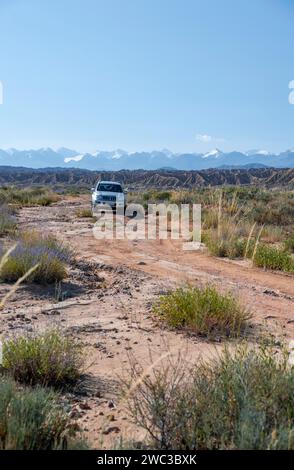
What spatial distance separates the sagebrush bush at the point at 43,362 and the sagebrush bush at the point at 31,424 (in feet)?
2.53

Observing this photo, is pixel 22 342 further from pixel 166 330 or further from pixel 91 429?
pixel 166 330

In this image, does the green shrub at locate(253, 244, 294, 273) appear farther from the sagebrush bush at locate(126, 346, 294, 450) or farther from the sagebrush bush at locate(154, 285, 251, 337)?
the sagebrush bush at locate(126, 346, 294, 450)

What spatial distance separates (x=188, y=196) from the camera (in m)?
26.8

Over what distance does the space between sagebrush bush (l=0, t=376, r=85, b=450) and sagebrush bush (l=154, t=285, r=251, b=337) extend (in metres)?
2.46

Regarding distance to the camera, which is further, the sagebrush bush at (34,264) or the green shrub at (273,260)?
the green shrub at (273,260)

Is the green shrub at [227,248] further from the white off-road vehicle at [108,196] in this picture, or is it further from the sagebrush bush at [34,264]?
the white off-road vehicle at [108,196]

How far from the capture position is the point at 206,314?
538 centimetres

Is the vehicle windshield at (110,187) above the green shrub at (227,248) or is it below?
above

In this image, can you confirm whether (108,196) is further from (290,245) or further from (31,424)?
(31,424)

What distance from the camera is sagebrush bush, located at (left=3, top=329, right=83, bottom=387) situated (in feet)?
13.0

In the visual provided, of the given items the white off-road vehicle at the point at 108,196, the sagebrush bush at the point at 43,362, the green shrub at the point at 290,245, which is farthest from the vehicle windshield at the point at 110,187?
the sagebrush bush at the point at 43,362

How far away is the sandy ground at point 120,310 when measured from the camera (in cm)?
383

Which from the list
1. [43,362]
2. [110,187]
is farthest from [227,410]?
[110,187]
